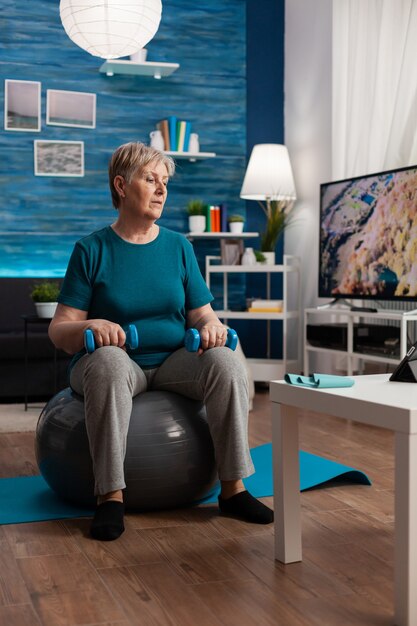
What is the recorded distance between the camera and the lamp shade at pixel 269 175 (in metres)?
5.26

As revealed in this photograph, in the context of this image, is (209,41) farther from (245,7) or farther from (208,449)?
(208,449)

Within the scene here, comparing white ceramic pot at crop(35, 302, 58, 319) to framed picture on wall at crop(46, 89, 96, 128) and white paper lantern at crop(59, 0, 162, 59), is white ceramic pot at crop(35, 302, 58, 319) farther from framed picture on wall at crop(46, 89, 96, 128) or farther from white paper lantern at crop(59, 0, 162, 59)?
framed picture on wall at crop(46, 89, 96, 128)

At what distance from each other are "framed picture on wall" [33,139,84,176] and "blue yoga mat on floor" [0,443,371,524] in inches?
114

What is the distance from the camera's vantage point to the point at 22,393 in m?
4.64

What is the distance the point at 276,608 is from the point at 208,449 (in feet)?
2.47

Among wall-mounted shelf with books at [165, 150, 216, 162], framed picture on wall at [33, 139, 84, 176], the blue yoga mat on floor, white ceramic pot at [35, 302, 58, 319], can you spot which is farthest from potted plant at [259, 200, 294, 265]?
the blue yoga mat on floor

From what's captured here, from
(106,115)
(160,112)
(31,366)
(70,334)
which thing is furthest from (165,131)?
→ (70,334)

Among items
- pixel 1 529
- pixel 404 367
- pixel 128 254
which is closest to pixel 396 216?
pixel 128 254

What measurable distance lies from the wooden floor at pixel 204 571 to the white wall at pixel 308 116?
3034mm

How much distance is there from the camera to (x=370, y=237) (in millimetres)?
4168

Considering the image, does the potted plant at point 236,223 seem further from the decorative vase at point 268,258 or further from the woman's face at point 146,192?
the woman's face at point 146,192

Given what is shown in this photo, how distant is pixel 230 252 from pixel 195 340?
300 centimetres

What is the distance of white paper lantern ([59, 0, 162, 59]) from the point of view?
359cm

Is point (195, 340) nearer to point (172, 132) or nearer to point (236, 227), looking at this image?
point (236, 227)
